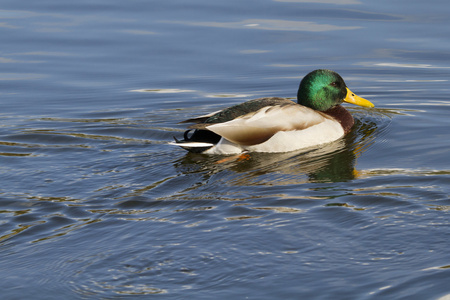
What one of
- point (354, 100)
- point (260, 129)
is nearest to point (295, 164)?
point (260, 129)

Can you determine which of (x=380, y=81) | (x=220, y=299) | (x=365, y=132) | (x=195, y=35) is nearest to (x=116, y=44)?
(x=195, y=35)

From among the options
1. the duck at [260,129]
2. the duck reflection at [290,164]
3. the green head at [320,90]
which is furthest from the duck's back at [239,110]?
the green head at [320,90]

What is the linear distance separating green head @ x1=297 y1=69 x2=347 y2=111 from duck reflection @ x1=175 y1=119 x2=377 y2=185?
2.21 feet

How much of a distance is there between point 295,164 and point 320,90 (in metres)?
1.74

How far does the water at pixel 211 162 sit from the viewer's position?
5.50m

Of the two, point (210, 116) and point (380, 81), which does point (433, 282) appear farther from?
point (380, 81)

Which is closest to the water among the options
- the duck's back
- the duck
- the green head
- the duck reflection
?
the duck reflection

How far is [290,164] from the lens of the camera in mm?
8523

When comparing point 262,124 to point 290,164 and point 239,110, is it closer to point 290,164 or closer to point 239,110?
point 239,110

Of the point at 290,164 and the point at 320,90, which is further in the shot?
the point at 320,90

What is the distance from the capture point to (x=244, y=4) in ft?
51.1

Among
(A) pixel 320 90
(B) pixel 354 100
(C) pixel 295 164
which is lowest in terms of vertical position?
(C) pixel 295 164

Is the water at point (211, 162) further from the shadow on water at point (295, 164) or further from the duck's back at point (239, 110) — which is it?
the duck's back at point (239, 110)

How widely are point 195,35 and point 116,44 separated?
4.53 feet
